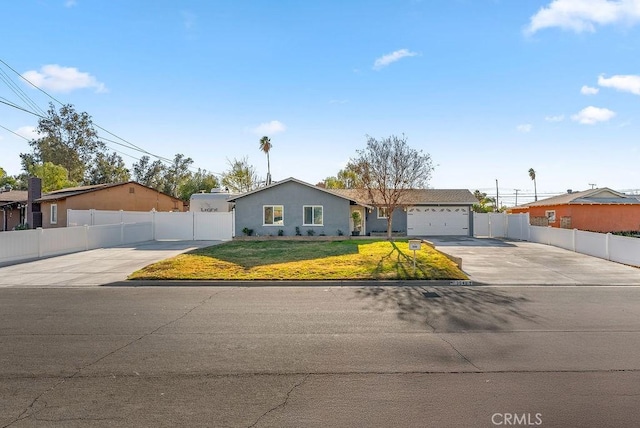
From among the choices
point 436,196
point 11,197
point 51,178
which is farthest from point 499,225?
point 51,178

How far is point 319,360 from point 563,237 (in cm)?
2376

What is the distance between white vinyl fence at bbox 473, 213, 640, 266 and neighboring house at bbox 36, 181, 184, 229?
3018 cm

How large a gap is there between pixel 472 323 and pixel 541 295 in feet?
16.1

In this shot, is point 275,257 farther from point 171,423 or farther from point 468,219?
point 468,219

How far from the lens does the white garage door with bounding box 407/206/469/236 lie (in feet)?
122

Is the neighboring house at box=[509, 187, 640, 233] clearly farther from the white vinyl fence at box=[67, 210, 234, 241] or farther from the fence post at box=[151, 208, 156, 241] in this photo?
the fence post at box=[151, 208, 156, 241]

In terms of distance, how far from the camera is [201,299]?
1209 centimetres

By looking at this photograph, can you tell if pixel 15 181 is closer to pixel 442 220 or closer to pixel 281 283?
pixel 442 220

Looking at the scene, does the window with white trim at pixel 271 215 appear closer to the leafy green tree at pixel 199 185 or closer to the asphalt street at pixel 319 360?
the asphalt street at pixel 319 360

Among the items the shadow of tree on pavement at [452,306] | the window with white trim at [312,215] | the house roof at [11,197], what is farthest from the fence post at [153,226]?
the shadow of tree on pavement at [452,306]

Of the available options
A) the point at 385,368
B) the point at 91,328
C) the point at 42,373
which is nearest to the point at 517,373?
the point at 385,368

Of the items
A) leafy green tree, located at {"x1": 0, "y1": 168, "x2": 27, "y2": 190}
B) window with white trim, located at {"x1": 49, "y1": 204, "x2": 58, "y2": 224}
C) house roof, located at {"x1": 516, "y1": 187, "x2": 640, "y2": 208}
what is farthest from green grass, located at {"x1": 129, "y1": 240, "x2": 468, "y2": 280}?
→ leafy green tree, located at {"x1": 0, "y1": 168, "x2": 27, "y2": 190}

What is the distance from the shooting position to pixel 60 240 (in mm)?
22266

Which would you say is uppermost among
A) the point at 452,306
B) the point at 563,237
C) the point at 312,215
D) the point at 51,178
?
the point at 51,178
